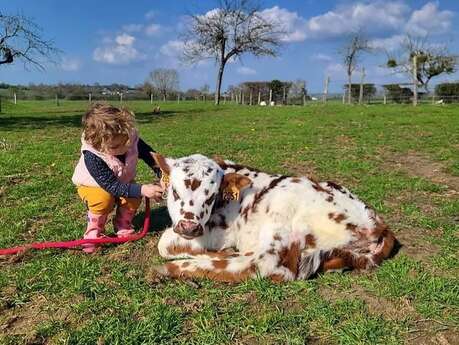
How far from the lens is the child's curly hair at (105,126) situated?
208 inches

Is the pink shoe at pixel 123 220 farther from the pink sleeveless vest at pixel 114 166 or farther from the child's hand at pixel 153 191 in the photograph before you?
the child's hand at pixel 153 191

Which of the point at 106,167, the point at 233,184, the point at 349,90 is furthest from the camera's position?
the point at 349,90

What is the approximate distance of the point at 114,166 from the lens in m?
5.52

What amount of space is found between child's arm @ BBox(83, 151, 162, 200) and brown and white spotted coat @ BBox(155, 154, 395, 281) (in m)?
0.68

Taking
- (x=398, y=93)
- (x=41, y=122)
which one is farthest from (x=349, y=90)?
(x=41, y=122)

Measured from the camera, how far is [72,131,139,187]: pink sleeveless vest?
546cm

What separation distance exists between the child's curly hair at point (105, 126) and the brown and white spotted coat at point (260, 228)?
839 mm

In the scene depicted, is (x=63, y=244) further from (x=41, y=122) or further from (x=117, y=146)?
(x=41, y=122)

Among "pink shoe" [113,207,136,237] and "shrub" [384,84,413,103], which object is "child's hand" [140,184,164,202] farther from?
"shrub" [384,84,413,103]

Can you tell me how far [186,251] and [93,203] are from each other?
125 centimetres

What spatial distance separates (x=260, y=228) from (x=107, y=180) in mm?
1730

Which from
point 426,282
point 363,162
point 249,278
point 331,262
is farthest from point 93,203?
point 363,162

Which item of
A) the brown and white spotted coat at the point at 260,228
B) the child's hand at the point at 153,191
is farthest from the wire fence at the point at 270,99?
the brown and white spotted coat at the point at 260,228

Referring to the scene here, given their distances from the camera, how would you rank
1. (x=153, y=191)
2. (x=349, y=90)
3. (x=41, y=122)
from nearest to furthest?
(x=153, y=191)
(x=41, y=122)
(x=349, y=90)
